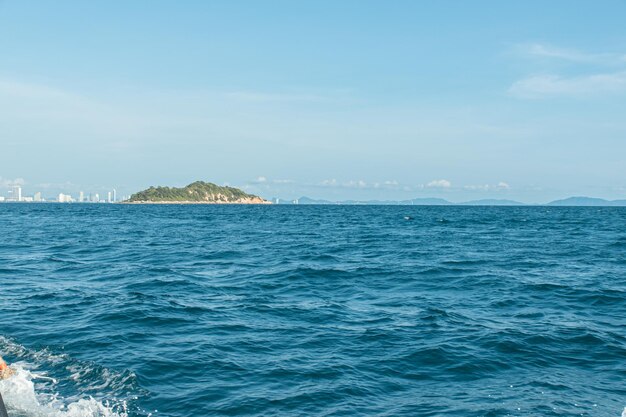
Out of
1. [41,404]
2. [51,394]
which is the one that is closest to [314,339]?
[51,394]

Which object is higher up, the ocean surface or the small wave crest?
the ocean surface

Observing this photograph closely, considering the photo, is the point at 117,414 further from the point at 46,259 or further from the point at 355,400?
the point at 46,259

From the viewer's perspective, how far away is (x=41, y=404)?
436 inches

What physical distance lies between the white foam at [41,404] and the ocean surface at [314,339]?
0.04m

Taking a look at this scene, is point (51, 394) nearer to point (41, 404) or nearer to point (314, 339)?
point (41, 404)

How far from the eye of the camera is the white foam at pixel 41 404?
10633mm

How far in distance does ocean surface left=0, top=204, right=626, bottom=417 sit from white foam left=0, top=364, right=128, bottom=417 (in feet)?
0.13

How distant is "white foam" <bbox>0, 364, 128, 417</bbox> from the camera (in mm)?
10633

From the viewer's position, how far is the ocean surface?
11.5 m

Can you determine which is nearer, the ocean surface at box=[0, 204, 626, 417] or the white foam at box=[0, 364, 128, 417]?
the white foam at box=[0, 364, 128, 417]

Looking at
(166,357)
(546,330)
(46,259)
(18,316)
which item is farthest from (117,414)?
(46,259)

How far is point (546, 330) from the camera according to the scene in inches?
669

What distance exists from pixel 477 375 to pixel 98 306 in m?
14.6

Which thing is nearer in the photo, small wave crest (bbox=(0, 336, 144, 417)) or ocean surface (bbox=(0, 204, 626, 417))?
small wave crest (bbox=(0, 336, 144, 417))
